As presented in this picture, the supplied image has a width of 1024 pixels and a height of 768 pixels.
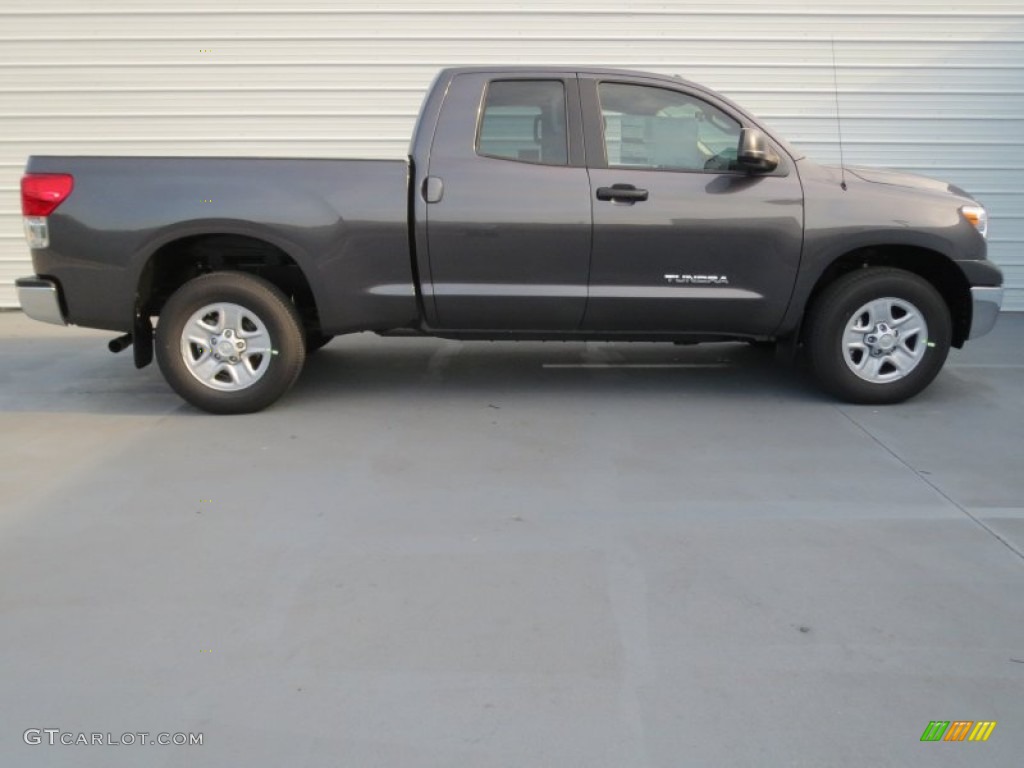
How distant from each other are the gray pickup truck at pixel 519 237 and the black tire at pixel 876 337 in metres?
0.01

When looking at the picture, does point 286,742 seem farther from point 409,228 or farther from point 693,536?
point 409,228

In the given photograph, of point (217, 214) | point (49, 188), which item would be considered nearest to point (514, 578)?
point (217, 214)

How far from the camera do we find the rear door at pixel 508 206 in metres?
5.55

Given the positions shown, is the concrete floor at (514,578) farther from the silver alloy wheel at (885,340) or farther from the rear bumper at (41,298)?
the rear bumper at (41,298)

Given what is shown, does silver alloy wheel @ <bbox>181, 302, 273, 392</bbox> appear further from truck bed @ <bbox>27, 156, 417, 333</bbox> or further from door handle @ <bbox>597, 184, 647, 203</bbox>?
door handle @ <bbox>597, 184, 647, 203</bbox>

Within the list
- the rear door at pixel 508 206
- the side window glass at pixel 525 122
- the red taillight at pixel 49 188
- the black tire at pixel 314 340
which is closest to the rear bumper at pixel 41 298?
the red taillight at pixel 49 188

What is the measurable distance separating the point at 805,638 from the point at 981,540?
1.27 m

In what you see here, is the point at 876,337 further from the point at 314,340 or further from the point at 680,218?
the point at 314,340

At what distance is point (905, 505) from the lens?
4.43 meters

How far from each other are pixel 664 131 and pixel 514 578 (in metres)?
3.15

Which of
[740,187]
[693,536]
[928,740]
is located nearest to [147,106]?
[740,187]

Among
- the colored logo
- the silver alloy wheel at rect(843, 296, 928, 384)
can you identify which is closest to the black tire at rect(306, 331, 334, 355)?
the silver alloy wheel at rect(843, 296, 928, 384)

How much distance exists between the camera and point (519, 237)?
A: 220 inches

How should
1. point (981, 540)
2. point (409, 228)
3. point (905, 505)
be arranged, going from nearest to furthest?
point (981, 540) → point (905, 505) → point (409, 228)
